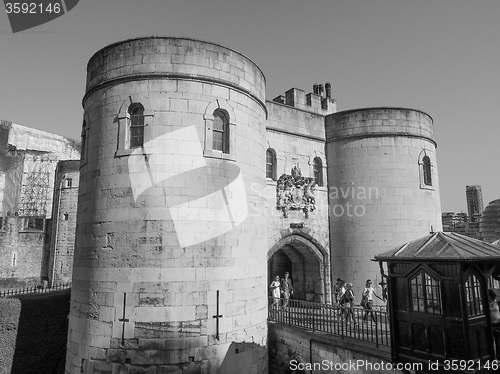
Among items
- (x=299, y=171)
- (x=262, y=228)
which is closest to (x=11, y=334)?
(x=262, y=228)

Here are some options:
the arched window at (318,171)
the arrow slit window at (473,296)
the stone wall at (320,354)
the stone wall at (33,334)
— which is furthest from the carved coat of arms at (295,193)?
the stone wall at (33,334)

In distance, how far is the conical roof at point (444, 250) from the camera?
6.78 m

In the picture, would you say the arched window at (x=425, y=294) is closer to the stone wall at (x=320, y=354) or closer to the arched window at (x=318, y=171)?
the stone wall at (x=320, y=354)

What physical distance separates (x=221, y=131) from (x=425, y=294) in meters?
7.55

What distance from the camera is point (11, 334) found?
1430cm

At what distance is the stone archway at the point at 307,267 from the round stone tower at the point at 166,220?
16.3 ft

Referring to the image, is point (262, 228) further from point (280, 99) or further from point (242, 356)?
point (280, 99)

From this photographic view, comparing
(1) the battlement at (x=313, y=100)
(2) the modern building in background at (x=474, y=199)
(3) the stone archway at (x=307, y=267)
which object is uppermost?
(2) the modern building in background at (x=474, y=199)

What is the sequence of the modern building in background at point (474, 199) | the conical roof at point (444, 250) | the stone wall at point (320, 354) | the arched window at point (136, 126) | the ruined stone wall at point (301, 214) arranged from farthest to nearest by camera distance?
1. the modern building in background at point (474, 199)
2. the ruined stone wall at point (301, 214)
3. the arched window at point (136, 126)
4. the stone wall at point (320, 354)
5. the conical roof at point (444, 250)

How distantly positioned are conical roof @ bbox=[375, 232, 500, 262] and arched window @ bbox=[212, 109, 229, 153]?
6.04 meters

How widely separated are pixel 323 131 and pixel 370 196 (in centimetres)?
398

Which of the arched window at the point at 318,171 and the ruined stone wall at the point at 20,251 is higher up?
the arched window at the point at 318,171

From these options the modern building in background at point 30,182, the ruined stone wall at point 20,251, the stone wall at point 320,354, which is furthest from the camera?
the modern building in background at point 30,182

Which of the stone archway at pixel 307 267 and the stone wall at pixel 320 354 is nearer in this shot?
the stone wall at pixel 320 354
